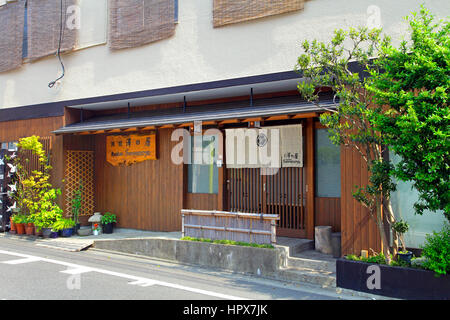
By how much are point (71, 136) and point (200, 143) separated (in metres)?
4.65

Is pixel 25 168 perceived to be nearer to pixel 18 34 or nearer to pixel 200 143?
pixel 18 34

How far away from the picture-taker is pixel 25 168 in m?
14.1

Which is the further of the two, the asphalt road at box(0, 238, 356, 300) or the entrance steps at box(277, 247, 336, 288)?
the entrance steps at box(277, 247, 336, 288)

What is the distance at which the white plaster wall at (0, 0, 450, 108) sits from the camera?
8664 mm

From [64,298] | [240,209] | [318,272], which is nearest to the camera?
[64,298]

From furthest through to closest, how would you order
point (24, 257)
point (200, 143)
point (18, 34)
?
point (18, 34)
point (200, 143)
point (24, 257)

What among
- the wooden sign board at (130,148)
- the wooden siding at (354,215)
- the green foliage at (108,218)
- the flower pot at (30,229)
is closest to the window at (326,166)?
the wooden siding at (354,215)

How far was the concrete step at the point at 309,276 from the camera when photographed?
296 inches

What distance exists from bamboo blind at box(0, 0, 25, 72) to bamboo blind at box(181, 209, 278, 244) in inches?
383

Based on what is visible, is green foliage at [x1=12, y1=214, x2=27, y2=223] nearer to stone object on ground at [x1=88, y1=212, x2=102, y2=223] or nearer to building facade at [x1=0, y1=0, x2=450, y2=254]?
building facade at [x1=0, y1=0, x2=450, y2=254]

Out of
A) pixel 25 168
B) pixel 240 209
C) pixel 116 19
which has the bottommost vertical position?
pixel 240 209

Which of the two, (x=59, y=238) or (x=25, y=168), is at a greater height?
(x=25, y=168)

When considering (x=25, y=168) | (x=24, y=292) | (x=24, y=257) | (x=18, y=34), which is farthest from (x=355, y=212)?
(x=18, y=34)

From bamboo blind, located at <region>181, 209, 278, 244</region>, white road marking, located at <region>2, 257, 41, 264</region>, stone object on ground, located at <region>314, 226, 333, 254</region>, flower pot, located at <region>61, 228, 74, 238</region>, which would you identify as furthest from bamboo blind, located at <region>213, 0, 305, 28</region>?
flower pot, located at <region>61, 228, 74, 238</region>
